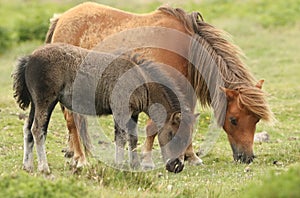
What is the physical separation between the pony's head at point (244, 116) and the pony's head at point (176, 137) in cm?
88

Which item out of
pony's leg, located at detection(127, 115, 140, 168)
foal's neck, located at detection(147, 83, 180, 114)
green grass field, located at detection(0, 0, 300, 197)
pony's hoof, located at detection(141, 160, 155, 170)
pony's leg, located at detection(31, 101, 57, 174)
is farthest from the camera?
pony's hoof, located at detection(141, 160, 155, 170)

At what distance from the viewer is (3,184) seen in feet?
20.5

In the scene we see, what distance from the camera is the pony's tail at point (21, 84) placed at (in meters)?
9.22

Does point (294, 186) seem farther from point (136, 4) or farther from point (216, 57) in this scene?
point (136, 4)

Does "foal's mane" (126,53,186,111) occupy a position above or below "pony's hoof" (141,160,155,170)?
above

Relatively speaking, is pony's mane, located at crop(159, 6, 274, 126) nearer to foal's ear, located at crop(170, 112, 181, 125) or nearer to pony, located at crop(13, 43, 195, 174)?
pony, located at crop(13, 43, 195, 174)

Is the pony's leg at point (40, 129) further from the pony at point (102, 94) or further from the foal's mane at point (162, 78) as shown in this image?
the foal's mane at point (162, 78)

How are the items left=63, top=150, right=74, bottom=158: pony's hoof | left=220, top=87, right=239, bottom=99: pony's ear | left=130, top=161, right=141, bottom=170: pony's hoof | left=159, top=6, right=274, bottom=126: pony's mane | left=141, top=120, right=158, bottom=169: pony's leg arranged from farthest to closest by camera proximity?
left=63, top=150, right=74, bottom=158: pony's hoof
left=141, top=120, right=158, bottom=169: pony's leg
left=159, top=6, right=274, bottom=126: pony's mane
left=220, top=87, right=239, bottom=99: pony's ear
left=130, top=161, right=141, bottom=170: pony's hoof

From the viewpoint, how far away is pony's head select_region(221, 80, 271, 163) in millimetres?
9820

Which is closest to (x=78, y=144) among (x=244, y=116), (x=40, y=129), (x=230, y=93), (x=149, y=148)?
(x=149, y=148)

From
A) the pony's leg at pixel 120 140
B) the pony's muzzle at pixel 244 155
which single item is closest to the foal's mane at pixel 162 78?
the pony's leg at pixel 120 140

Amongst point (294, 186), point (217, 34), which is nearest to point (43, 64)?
point (217, 34)

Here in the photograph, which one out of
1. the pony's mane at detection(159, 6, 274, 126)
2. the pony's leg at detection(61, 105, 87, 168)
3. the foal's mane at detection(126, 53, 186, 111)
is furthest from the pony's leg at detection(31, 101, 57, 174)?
the pony's mane at detection(159, 6, 274, 126)

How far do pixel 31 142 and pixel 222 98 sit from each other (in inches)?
122
